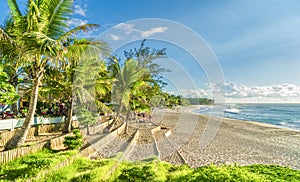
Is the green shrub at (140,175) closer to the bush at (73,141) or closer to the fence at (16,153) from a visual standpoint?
the fence at (16,153)

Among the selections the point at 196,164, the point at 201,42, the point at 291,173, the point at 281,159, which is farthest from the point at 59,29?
the point at 281,159

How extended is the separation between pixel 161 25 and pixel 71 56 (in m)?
4.49

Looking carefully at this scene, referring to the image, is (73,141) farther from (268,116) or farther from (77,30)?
(268,116)

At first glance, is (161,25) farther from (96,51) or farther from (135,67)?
(135,67)

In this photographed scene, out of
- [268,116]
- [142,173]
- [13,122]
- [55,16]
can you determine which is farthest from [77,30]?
[268,116]

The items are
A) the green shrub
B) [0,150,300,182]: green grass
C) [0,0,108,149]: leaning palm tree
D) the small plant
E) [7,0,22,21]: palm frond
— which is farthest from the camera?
[7,0,22,21]: palm frond

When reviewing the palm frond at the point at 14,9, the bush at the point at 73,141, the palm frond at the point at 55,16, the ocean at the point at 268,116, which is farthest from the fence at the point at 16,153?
the ocean at the point at 268,116

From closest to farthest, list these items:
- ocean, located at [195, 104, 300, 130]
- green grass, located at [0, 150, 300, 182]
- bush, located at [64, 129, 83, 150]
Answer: green grass, located at [0, 150, 300, 182]
bush, located at [64, 129, 83, 150]
ocean, located at [195, 104, 300, 130]

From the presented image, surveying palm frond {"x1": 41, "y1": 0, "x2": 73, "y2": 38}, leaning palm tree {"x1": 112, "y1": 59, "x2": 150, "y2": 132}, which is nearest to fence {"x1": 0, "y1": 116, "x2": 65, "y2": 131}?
palm frond {"x1": 41, "y1": 0, "x2": 73, "y2": 38}

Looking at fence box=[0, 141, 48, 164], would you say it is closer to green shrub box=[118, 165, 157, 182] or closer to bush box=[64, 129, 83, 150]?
bush box=[64, 129, 83, 150]

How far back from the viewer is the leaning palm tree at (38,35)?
6328 mm

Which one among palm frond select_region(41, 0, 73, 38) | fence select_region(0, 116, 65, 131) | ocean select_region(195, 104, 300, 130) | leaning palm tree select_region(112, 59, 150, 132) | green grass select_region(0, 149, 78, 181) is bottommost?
ocean select_region(195, 104, 300, 130)

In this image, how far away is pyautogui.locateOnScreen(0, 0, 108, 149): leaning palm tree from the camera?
6.33m

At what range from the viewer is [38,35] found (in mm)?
6078
